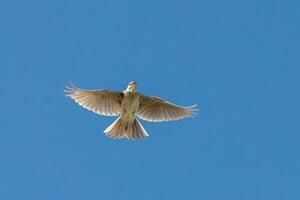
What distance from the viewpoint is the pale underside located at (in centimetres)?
3759

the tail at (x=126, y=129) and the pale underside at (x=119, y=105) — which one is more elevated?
the pale underside at (x=119, y=105)

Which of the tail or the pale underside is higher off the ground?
the pale underside

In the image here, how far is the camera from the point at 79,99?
37906mm

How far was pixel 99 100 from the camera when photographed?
125 feet

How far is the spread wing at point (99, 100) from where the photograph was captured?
37.6m

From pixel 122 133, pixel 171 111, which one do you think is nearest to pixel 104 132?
pixel 122 133

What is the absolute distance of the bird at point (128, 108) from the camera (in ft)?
121

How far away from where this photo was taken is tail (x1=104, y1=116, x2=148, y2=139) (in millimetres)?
36938

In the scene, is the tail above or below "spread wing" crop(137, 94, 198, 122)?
below

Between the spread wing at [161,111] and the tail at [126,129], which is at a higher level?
the spread wing at [161,111]

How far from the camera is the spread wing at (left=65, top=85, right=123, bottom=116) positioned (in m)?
37.6

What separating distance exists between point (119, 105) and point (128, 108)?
667 mm

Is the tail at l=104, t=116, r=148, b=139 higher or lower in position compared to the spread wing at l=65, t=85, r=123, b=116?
lower

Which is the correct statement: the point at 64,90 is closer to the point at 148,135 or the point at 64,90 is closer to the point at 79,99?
the point at 79,99
